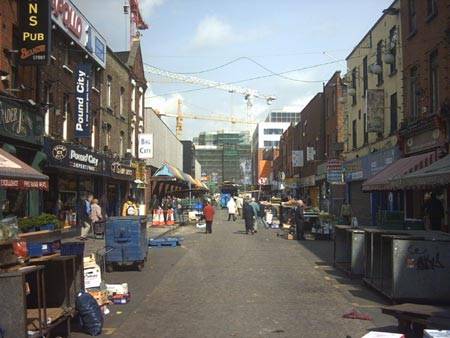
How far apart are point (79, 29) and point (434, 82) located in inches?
567

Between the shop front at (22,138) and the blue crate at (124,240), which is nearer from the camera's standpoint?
the blue crate at (124,240)

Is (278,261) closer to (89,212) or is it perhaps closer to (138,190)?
(89,212)

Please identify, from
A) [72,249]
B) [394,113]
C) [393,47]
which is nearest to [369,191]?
[394,113]

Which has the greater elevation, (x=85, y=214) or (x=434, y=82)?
(x=434, y=82)

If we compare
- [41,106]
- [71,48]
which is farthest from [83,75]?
[41,106]

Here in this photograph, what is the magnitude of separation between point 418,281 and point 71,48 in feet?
63.4

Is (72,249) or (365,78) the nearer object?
(72,249)

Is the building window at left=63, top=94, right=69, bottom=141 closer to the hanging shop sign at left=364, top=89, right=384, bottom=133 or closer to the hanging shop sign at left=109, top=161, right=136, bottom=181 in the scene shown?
the hanging shop sign at left=109, top=161, right=136, bottom=181

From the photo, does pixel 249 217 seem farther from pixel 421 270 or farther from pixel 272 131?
pixel 272 131

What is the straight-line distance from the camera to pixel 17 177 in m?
12.0

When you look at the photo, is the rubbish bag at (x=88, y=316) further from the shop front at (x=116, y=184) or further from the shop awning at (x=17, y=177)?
the shop front at (x=116, y=184)

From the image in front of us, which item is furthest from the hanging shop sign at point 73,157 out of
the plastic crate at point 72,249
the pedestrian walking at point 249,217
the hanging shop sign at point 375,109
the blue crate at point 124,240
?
the hanging shop sign at point 375,109

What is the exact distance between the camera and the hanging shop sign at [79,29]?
889 inches

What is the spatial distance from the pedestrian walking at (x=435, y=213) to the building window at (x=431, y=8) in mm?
6259
